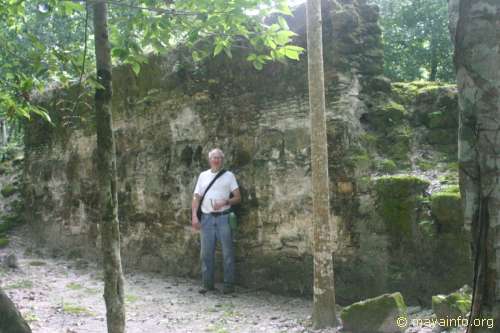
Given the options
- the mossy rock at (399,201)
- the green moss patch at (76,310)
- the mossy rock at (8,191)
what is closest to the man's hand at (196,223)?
the green moss patch at (76,310)

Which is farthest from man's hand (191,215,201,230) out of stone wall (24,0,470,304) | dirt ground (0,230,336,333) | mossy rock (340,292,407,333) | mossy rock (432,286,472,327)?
mossy rock (432,286,472,327)

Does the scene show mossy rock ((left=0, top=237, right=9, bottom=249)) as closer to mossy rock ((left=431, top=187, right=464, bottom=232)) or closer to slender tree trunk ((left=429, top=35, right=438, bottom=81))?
mossy rock ((left=431, top=187, right=464, bottom=232))

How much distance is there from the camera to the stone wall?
17.3 ft

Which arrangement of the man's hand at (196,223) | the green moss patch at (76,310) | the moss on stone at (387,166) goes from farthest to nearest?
the man's hand at (196,223) < the green moss patch at (76,310) < the moss on stone at (387,166)

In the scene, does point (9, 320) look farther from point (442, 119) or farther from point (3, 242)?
point (3, 242)

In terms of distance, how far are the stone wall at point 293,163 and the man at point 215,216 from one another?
0.68 feet

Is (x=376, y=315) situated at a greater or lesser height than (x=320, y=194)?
lesser

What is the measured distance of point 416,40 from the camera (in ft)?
47.7

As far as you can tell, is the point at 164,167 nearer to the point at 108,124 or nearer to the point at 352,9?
the point at 352,9

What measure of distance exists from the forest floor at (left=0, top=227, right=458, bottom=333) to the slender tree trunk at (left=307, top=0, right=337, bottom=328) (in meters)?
0.21

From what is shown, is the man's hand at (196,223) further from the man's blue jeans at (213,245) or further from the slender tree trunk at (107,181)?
the slender tree trunk at (107,181)

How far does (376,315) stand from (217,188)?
2.63 metres

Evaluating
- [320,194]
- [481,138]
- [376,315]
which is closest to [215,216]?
[320,194]

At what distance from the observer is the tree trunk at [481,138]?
257cm
